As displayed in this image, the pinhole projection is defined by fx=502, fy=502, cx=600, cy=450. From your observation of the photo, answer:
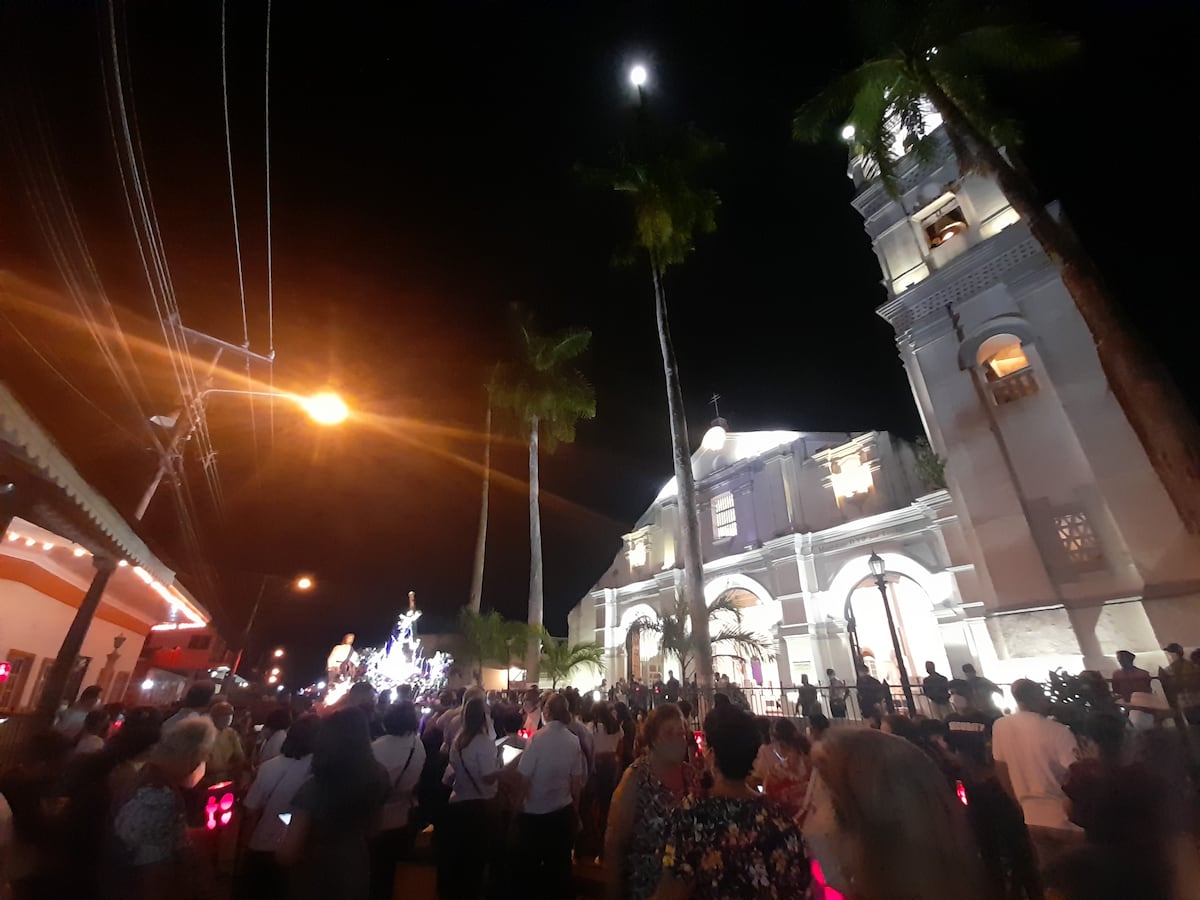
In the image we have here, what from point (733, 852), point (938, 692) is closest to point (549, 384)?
point (938, 692)

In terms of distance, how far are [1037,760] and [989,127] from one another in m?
13.9

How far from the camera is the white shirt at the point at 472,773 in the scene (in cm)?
403

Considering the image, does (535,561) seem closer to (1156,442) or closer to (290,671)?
(1156,442)

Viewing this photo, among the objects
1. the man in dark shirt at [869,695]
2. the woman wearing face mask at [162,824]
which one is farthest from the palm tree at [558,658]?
the woman wearing face mask at [162,824]

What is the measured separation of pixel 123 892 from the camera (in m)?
2.62

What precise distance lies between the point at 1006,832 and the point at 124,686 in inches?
943

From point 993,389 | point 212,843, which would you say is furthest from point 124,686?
point 993,389

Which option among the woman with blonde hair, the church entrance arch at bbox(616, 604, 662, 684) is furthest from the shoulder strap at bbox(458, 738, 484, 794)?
the church entrance arch at bbox(616, 604, 662, 684)

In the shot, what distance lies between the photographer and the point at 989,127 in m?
11.8

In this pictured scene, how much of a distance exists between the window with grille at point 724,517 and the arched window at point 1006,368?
37.6 feet

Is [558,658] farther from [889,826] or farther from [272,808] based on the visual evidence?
[889,826]

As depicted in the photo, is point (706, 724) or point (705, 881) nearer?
point (705, 881)

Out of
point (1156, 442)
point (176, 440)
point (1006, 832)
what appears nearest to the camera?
point (1006, 832)

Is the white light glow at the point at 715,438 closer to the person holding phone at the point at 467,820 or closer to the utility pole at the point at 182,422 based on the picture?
the utility pole at the point at 182,422
